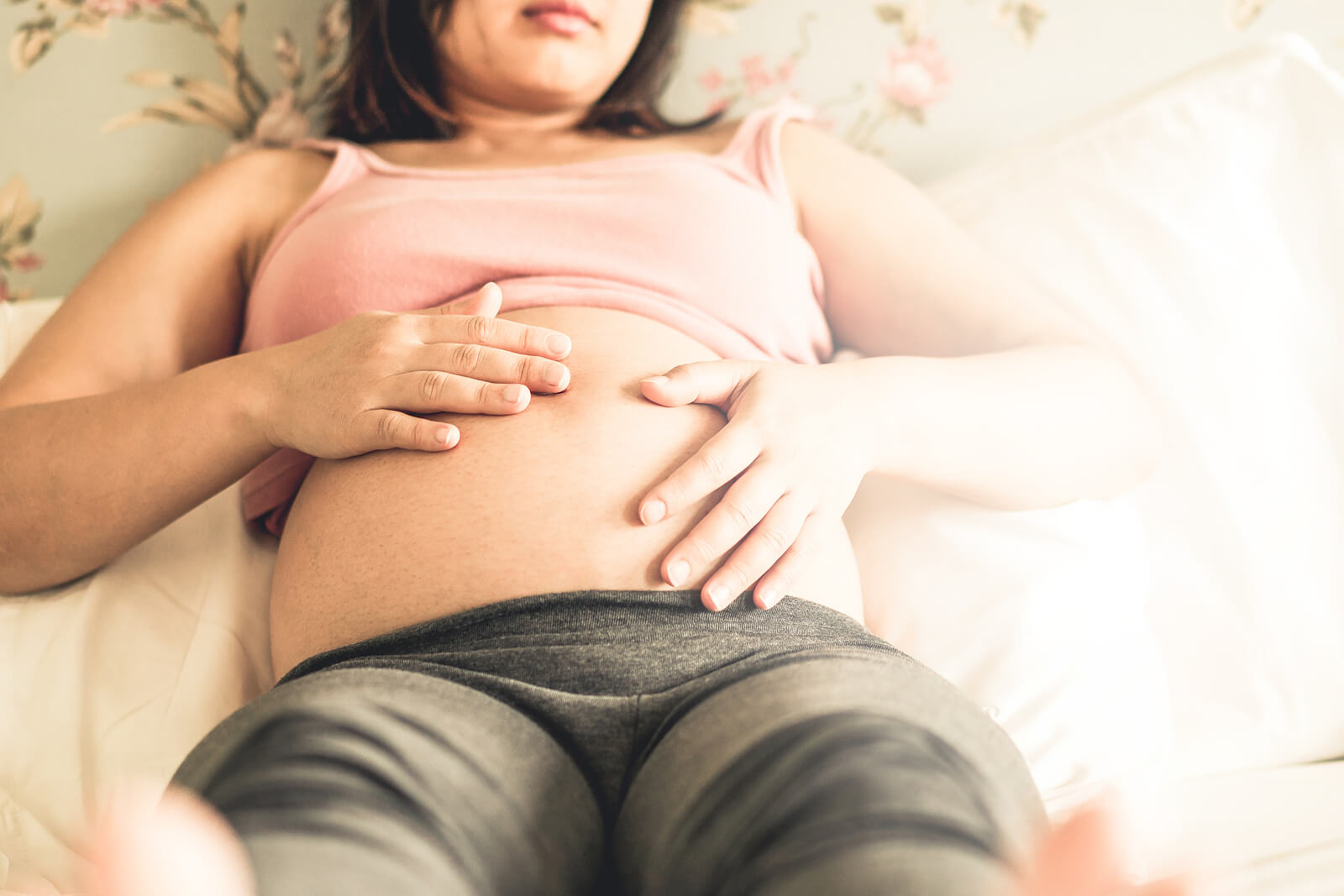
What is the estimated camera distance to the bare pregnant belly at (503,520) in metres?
0.58

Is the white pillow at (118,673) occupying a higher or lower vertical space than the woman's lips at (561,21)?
lower

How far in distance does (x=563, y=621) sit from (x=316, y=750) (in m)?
0.17

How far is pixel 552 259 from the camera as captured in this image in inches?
32.0

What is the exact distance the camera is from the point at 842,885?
1.16 ft


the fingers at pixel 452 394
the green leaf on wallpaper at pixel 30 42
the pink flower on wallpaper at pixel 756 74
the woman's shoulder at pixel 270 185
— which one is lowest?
the fingers at pixel 452 394

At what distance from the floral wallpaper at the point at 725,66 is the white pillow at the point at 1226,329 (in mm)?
179

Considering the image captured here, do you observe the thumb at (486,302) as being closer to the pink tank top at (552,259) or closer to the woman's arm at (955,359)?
the pink tank top at (552,259)

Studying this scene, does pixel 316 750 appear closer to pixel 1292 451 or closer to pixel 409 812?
pixel 409 812

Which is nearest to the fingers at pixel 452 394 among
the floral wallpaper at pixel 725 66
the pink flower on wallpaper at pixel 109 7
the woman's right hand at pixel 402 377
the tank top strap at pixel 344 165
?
the woman's right hand at pixel 402 377

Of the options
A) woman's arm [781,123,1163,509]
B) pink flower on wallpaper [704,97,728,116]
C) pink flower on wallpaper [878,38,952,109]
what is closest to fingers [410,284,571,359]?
woman's arm [781,123,1163,509]

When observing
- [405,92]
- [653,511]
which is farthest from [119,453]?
[405,92]

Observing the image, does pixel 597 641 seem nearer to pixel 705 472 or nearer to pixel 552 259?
pixel 705 472

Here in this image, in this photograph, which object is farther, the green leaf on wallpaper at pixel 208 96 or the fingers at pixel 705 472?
the green leaf on wallpaper at pixel 208 96

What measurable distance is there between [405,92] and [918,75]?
0.69 m
